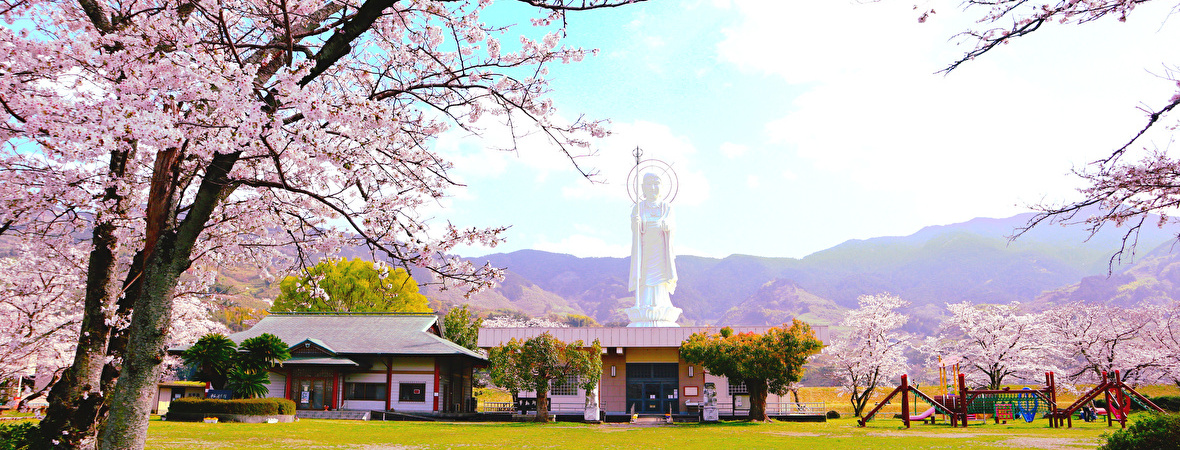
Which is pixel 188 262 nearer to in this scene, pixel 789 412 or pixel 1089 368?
pixel 789 412

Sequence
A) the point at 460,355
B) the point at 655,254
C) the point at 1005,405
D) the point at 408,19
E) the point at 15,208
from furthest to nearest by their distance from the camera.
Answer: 1. the point at 655,254
2. the point at 460,355
3. the point at 1005,405
4. the point at 408,19
5. the point at 15,208

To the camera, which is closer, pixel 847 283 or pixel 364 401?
pixel 364 401

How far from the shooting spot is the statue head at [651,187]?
3472cm

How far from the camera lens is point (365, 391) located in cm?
2766

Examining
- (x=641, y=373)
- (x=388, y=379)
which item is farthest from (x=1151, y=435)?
(x=388, y=379)

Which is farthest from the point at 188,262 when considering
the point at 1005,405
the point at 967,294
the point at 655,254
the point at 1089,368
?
the point at 967,294

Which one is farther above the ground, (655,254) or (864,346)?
(655,254)

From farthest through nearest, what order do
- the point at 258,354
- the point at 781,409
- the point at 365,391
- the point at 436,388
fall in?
the point at 365,391, the point at 781,409, the point at 436,388, the point at 258,354

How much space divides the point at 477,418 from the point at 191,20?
2327 cm

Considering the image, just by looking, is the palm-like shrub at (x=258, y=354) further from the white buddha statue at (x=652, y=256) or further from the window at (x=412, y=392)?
the white buddha statue at (x=652, y=256)

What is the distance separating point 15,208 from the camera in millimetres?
6379

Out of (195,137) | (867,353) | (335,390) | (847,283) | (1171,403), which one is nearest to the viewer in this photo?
(195,137)

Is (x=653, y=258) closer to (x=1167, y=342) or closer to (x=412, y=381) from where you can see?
(x=412, y=381)

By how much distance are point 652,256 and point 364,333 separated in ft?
46.3
